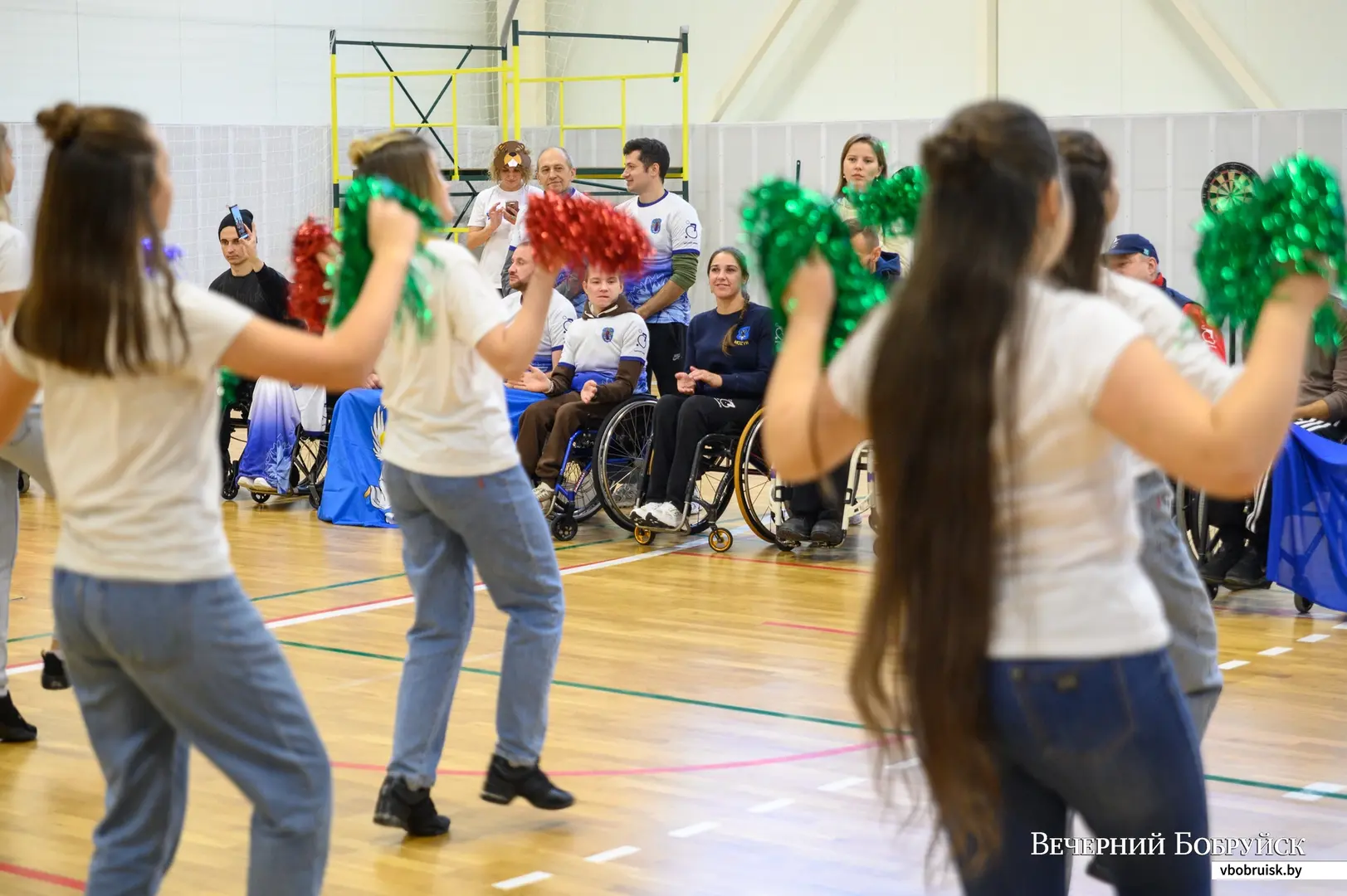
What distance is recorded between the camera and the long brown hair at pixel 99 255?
2.09 meters

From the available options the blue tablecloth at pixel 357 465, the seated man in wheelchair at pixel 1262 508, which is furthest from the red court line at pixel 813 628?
the blue tablecloth at pixel 357 465

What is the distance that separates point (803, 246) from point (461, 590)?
174 centimetres

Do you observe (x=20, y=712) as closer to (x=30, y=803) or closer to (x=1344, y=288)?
(x=30, y=803)

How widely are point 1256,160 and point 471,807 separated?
8091 mm

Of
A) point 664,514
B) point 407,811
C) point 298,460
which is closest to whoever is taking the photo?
point 407,811

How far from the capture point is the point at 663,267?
8102 millimetres

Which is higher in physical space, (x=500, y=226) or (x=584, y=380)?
(x=500, y=226)

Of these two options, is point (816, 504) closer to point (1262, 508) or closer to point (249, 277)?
point (1262, 508)

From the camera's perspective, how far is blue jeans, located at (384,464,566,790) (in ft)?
11.1

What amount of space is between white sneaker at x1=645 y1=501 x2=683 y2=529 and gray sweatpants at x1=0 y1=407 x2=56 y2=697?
3.31 m

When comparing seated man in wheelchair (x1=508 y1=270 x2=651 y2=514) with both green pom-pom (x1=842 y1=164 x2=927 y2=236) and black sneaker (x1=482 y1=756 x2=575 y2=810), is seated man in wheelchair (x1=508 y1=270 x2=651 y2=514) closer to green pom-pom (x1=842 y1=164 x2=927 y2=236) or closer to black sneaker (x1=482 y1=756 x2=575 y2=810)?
black sneaker (x1=482 y1=756 x2=575 y2=810)

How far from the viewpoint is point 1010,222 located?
170cm

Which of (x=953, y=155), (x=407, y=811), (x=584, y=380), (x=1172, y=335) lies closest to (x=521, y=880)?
(x=407, y=811)

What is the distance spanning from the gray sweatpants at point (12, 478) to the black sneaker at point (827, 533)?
3509 millimetres
